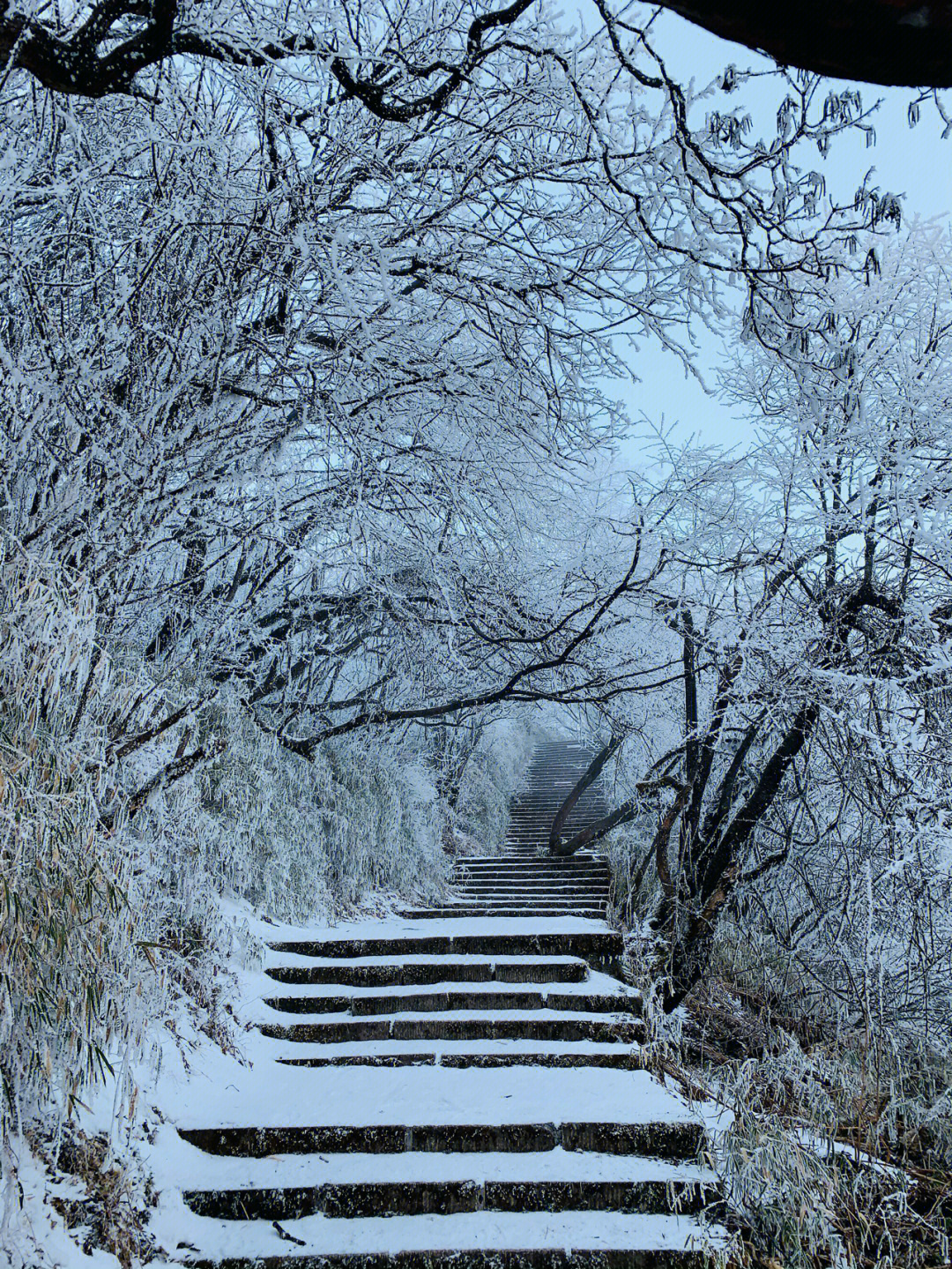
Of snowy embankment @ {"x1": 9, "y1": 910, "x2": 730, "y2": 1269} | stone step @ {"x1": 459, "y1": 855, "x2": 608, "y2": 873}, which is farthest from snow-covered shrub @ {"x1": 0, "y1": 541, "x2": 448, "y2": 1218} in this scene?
stone step @ {"x1": 459, "y1": 855, "x2": 608, "y2": 873}

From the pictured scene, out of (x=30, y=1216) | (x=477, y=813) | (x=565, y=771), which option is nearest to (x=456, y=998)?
(x=30, y=1216)

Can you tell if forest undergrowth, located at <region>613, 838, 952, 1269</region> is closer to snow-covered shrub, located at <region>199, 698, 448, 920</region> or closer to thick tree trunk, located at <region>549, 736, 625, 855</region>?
snow-covered shrub, located at <region>199, 698, 448, 920</region>

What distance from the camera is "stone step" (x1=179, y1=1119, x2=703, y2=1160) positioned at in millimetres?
3131

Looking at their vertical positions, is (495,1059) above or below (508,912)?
above

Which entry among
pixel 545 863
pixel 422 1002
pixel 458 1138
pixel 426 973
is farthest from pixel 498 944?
pixel 545 863

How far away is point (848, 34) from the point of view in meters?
1.02

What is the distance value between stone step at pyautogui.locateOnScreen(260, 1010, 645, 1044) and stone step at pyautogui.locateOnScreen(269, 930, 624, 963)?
0.91m

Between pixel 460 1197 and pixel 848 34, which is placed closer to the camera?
pixel 848 34

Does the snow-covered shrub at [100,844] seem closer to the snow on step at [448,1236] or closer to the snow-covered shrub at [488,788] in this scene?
the snow on step at [448,1236]

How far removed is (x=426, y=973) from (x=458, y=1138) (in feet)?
5.01

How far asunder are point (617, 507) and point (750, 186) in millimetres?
10967

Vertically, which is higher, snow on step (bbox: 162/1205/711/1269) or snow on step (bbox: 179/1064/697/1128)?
snow on step (bbox: 179/1064/697/1128)

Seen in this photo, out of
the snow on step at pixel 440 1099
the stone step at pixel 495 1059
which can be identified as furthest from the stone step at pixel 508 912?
the snow on step at pixel 440 1099

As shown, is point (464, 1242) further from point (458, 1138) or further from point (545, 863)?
point (545, 863)
